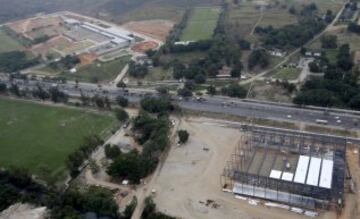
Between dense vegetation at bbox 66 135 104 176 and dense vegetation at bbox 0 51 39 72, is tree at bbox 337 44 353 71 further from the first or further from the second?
A: dense vegetation at bbox 0 51 39 72

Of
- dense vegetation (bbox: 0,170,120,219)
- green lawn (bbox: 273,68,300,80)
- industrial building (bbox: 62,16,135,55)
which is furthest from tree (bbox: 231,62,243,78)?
dense vegetation (bbox: 0,170,120,219)

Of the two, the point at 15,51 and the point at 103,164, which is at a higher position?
the point at 15,51

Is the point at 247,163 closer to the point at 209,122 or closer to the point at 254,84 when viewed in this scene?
the point at 209,122

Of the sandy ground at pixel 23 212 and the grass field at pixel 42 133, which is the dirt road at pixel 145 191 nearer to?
the sandy ground at pixel 23 212

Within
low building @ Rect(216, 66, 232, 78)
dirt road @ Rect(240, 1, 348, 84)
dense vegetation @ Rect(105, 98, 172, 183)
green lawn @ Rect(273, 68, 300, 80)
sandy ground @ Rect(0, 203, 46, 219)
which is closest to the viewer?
sandy ground @ Rect(0, 203, 46, 219)

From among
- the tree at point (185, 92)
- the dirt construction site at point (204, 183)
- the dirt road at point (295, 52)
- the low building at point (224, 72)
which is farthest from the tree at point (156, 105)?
the dirt road at point (295, 52)

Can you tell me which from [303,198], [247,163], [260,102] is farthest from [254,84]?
[303,198]
